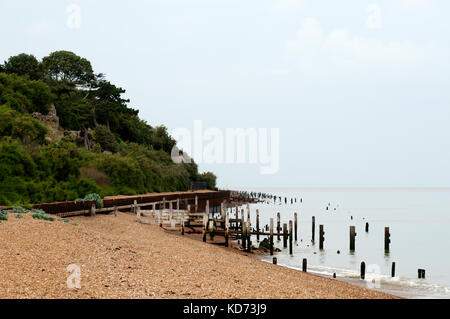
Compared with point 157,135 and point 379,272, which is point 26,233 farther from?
point 157,135

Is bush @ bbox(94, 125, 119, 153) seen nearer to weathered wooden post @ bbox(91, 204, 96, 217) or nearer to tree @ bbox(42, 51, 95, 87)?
tree @ bbox(42, 51, 95, 87)

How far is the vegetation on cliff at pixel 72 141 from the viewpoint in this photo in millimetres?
35719

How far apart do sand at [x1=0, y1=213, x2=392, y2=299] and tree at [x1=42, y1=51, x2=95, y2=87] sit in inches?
2734

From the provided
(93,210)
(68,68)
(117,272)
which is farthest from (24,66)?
(117,272)

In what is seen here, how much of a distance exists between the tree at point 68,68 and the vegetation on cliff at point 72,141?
0.62 ft

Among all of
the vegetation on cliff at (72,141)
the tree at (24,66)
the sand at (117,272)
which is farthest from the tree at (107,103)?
the sand at (117,272)

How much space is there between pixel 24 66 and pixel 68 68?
47.1ft

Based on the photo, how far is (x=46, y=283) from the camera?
11328 mm

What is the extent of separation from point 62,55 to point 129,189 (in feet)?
158

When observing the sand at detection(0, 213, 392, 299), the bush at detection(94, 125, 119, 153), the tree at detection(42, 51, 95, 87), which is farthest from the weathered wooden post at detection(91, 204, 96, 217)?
the tree at detection(42, 51, 95, 87)

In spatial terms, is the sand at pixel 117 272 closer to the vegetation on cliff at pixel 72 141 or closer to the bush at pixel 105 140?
the vegetation on cliff at pixel 72 141

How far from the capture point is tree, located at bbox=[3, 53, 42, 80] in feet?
229

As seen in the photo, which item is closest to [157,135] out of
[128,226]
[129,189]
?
[129,189]

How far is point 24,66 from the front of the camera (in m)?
71.0
